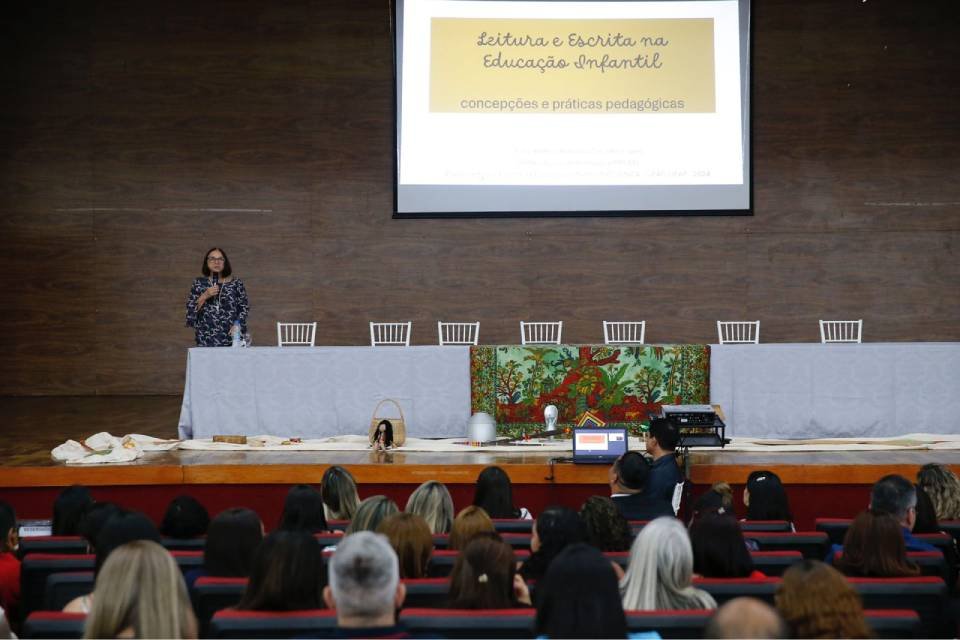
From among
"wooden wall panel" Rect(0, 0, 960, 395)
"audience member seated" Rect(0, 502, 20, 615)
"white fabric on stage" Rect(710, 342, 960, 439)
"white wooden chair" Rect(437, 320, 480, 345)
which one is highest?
"wooden wall panel" Rect(0, 0, 960, 395)

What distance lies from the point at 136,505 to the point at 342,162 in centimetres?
572

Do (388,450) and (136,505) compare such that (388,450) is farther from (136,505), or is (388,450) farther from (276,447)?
(136,505)

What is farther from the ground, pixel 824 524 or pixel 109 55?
pixel 109 55

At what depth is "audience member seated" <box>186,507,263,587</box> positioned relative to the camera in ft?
9.17

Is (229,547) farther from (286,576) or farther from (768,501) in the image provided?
(768,501)

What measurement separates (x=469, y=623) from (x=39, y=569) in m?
1.53

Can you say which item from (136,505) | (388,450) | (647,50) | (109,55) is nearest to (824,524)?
(388,450)

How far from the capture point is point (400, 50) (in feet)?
32.7

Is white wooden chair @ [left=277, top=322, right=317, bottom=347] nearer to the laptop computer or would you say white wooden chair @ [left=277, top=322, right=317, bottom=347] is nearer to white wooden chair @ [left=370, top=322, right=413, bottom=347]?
white wooden chair @ [left=370, top=322, right=413, bottom=347]

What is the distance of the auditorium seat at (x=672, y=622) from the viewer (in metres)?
2.28

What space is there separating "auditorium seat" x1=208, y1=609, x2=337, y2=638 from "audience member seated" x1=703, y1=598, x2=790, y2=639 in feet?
2.83

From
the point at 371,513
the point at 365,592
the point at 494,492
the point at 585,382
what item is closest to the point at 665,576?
the point at 365,592

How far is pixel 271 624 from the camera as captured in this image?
225cm

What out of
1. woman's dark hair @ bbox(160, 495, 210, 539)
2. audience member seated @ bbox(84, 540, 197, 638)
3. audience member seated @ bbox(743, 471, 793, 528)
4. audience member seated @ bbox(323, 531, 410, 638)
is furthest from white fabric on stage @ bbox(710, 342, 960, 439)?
audience member seated @ bbox(84, 540, 197, 638)
